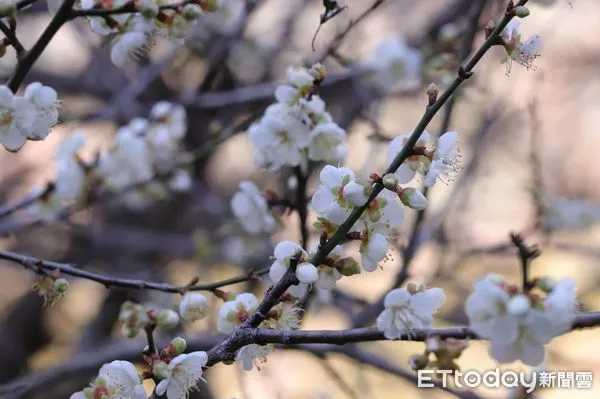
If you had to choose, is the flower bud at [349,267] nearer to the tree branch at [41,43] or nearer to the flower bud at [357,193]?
the flower bud at [357,193]

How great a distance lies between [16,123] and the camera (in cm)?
118

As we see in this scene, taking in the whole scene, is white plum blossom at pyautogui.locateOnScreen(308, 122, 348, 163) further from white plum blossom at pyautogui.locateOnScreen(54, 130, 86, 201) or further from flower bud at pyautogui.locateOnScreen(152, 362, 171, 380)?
white plum blossom at pyautogui.locateOnScreen(54, 130, 86, 201)

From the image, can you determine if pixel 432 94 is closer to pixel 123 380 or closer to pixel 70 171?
pixel 123 380

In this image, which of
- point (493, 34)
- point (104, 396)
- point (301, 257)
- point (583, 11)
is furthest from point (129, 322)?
point (583, 11)

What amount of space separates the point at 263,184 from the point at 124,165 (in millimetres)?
1275

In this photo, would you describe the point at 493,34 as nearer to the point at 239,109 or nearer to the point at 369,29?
the point at 239,109

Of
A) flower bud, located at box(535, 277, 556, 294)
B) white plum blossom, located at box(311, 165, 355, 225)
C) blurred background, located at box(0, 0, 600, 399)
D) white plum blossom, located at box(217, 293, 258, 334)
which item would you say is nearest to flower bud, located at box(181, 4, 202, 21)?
white plum blossom, located at box(311, 165, 355, 225)

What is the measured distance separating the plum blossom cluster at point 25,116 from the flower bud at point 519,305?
0.82 m

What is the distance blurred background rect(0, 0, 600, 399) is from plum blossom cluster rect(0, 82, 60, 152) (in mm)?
1119

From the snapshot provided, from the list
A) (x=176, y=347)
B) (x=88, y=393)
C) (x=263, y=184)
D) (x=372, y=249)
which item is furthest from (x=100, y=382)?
(x=263, y=184)

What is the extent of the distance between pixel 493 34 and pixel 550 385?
843mm

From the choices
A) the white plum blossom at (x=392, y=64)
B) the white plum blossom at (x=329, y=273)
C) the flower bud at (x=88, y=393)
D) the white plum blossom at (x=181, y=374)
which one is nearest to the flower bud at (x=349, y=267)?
the white plum blossom at (x=329, y=273)

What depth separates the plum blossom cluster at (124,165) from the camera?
2.02m

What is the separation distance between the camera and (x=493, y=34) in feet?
3.21
